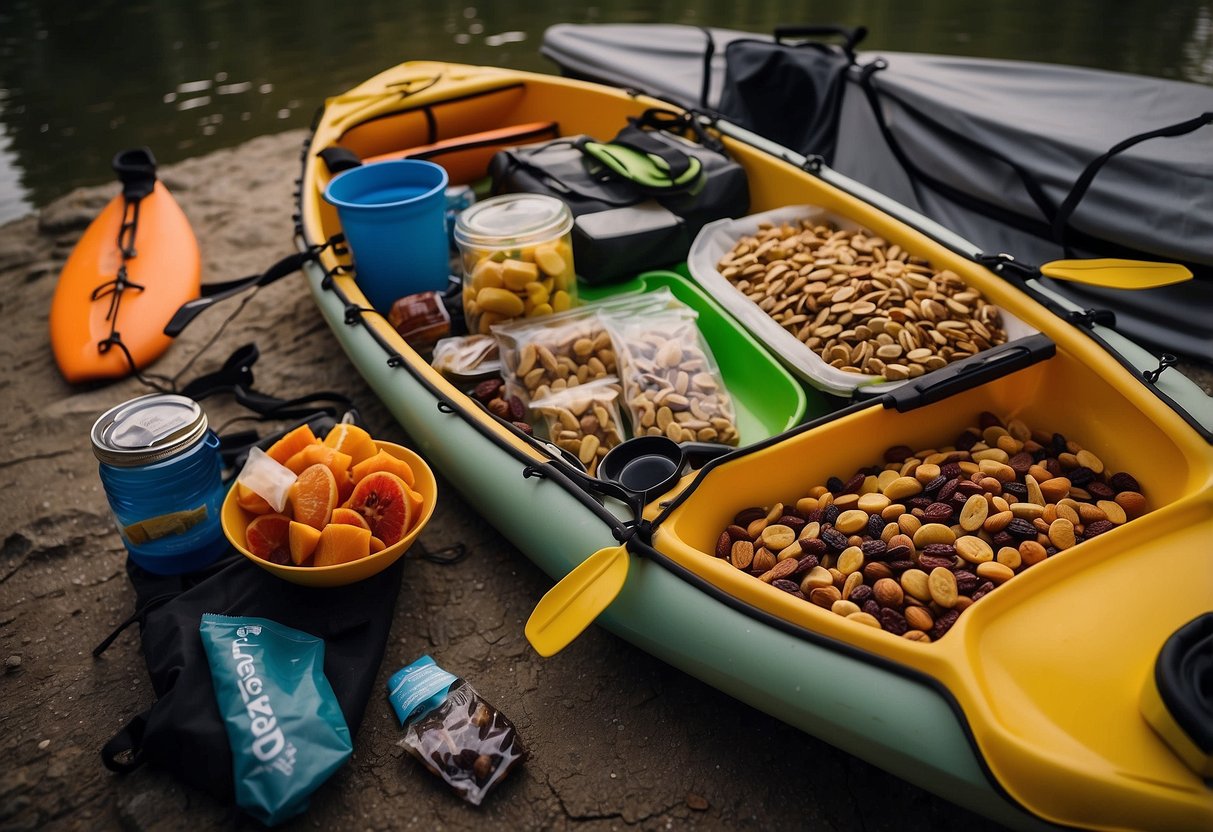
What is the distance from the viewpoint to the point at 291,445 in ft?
6.04

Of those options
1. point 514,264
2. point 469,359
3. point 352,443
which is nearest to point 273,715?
point 352,443

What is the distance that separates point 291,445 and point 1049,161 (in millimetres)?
2250

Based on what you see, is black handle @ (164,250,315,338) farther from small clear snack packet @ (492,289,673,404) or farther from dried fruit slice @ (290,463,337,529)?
dried fruit slice @ (290,463,337,529)

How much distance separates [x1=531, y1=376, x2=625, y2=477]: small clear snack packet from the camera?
1.88 meters

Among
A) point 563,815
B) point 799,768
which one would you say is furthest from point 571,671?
point 799,768

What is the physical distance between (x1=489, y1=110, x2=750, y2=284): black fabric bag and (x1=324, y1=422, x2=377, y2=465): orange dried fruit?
0.89 m

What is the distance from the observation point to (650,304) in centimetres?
225

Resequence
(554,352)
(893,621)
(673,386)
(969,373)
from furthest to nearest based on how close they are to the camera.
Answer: (554,352) → (673,386) → (969,373) → (893,621)

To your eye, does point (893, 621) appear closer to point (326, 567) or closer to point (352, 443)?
point (326, 567)

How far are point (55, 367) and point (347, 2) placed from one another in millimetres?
6521

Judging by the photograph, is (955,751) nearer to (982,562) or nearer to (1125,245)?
(982,562)

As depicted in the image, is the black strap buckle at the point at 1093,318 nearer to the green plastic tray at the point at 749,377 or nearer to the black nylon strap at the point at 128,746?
the green plastic tray at the point at 749,377

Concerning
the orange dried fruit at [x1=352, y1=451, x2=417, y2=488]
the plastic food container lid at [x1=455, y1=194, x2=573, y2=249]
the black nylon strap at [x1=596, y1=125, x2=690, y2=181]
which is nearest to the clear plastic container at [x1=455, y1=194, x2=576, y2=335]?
the plastic food container lid at [x1=455, y1=194, x2=573, y2=249]

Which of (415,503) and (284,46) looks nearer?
(415,503)
